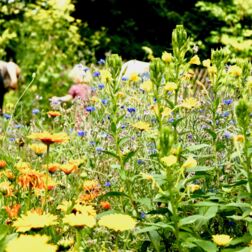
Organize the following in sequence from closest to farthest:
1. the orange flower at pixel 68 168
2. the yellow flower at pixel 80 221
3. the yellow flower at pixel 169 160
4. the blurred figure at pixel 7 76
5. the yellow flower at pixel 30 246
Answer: the yellow flower at pixel 30 246 < the yellow flower at pixel 80 221 < the yellow flower at pixel 169 160 < the orange flower at pixel 68 168 < the blurred figure at pixel 7 76

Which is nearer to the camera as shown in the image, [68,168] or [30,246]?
[30,246]

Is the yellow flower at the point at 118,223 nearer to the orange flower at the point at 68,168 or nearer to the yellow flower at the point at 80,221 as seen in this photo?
the yellow flower at the point at 80,221

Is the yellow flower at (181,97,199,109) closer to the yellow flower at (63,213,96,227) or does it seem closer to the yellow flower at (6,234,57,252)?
the yellow flower at (63,213,96,227)

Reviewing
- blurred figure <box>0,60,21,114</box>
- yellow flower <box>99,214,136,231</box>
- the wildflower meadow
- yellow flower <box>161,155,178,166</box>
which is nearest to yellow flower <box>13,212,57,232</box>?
the wildflower meadow

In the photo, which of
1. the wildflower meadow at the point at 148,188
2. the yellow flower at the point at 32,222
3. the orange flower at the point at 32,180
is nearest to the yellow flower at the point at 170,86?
the wildflower meadow at the point at 148,188

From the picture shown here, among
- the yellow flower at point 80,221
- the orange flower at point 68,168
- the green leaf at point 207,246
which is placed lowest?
the green leaf at point 207,246

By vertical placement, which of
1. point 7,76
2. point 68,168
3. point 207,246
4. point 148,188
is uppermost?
point 68,168

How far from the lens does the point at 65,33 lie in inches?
384

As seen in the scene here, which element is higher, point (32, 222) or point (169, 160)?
point (169, 160)

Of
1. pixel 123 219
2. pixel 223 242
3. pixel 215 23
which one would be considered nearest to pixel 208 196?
pixel 223 242

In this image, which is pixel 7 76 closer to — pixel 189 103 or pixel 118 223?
pixel 189 103

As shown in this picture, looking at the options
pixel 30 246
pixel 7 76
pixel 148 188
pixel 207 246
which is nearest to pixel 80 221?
pixel 30 246

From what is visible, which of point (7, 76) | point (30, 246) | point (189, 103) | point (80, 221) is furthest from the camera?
point (7, 76)

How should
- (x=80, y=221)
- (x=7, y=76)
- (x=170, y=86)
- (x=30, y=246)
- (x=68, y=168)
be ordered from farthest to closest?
(x=7, y=76) < (x=170, y=86) < (x=68, y=168) < (x=80, y=221) < (x=30, y=246)
